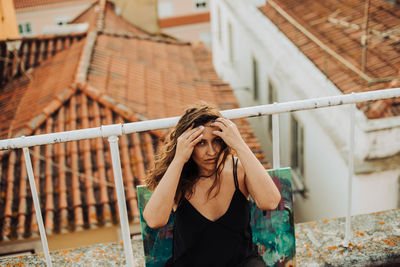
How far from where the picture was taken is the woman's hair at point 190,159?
2.22 metres

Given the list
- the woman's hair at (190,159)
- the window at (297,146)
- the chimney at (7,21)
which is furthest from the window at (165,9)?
the woman's hair at (190,159)

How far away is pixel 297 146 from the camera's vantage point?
920 centimetres

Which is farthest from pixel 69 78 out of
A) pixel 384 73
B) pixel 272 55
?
pixel 384 73

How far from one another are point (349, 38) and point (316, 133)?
1.75 metres

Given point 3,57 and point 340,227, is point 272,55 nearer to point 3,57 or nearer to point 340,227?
point 3,57

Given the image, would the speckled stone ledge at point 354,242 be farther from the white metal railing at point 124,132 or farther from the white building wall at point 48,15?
the white building wall at point 48,15

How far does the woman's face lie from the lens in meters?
2.20

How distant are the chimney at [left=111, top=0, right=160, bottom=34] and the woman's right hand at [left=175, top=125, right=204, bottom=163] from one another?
19097 mm

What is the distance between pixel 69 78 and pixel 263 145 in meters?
5.29

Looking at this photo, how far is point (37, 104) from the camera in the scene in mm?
7969

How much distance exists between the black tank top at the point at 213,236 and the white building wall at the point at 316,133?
401 centimetres

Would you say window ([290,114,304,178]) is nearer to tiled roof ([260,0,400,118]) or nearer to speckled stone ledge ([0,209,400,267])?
tiled roof ([260,0,400,118])

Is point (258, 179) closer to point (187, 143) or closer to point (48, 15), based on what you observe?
point (187, 143)

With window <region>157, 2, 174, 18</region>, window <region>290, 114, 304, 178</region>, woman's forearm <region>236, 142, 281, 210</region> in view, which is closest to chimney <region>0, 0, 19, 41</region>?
window <region>290, 114, 304, 178</region>
